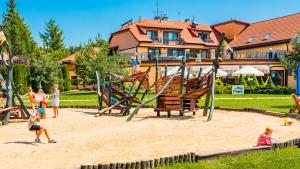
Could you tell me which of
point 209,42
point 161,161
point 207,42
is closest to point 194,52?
point 207,42

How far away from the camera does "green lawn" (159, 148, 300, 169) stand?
7.87 m

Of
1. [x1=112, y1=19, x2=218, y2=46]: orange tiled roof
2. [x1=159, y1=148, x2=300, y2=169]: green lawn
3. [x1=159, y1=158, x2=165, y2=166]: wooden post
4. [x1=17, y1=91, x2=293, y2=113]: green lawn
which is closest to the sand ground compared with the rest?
[x1=159, y1=148, x2=300, y2=169]: green lawn

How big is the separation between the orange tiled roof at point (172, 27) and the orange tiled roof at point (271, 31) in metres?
4.41

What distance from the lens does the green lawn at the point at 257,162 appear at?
787 cm

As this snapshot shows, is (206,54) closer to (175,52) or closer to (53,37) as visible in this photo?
(175,52)

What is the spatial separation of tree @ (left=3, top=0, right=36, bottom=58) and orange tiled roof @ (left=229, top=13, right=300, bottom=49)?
1204 inches

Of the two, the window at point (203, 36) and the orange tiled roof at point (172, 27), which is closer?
the orange tiled roof at point (172, 27)

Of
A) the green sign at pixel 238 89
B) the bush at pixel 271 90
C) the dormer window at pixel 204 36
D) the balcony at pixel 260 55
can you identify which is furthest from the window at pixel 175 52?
the green sign at pixel 238 89

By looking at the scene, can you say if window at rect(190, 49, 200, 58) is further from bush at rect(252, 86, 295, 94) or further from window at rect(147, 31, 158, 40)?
bush at rect(252, 86, 295, 94)

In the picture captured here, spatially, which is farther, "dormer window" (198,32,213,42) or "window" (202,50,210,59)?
"dormer window" (198,32,213,42)

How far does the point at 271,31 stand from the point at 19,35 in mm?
36570

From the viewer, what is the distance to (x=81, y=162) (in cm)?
867

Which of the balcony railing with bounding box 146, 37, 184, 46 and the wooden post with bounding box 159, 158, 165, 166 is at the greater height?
the balcony railing with bounding box 146, 37, 184, 46

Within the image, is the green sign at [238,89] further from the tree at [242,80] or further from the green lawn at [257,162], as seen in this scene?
the green lawn at [257,162]
